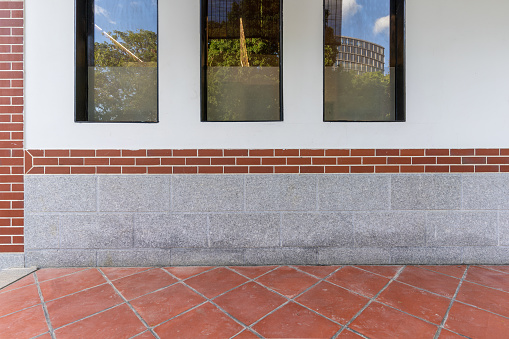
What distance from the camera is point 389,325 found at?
1770 millimetres

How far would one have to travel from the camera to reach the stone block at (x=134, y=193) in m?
2.73

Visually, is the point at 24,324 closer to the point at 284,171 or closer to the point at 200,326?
the point at 200,326

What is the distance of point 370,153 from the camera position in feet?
9.05

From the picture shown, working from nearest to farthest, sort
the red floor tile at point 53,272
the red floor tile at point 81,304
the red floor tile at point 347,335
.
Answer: the red floor tile at point 347,335, the red floor tile at point 81,304, the red floor tile at point 53,272

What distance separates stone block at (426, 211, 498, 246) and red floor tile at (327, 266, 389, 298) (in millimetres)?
919

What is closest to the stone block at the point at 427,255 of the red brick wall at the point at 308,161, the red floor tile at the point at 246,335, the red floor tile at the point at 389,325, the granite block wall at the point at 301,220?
the granite block wall at the point at 301,220

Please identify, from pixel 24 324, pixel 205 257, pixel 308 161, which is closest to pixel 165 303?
pixel 205 257

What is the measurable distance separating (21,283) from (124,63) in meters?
2.49

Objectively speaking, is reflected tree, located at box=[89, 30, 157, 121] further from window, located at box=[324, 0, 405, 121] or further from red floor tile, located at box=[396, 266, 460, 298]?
red floor tile, located at box=[396, 266, 460, 298]

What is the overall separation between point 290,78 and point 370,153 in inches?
47.7

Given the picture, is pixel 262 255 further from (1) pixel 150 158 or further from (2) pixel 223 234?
(1) pixel 150 158

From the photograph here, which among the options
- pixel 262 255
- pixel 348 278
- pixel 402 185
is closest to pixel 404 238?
pixel 402 185

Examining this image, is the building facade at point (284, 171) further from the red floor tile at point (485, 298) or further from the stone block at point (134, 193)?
the red floor tile at point (485, 298)

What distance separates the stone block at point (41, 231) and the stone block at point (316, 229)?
2.50 metres
